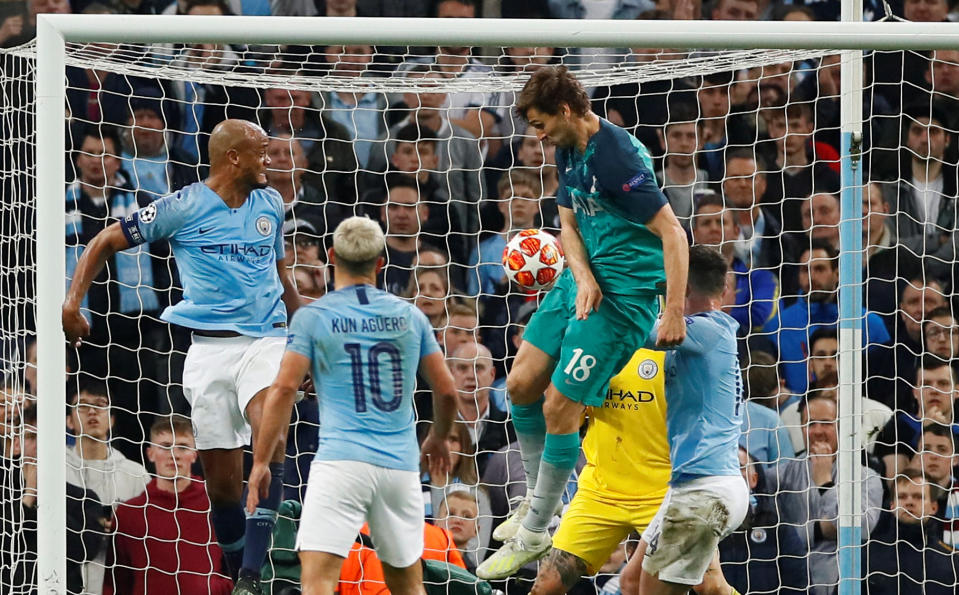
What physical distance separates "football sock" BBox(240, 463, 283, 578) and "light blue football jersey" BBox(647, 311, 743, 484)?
1.68 m

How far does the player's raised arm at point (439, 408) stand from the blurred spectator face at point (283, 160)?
2.51m

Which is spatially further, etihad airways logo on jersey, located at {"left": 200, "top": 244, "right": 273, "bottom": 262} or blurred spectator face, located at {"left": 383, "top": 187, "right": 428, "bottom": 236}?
blurred spectator face, located at {"left": 383, "top": 187, "right": 428, "bottom": 236}

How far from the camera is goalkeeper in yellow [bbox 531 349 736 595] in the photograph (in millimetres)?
5809

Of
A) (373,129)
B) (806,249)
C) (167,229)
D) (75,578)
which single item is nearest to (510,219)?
(373,129)

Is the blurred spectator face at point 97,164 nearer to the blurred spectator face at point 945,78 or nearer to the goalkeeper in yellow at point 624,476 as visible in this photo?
the goalkeeper in yellow at point 624,476

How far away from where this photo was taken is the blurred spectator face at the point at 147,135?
7.05 metres

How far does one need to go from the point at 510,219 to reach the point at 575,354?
7.55 ft

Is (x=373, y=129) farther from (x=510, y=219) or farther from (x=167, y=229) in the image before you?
(x=167, y=229)

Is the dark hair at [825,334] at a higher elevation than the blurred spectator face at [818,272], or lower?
lower

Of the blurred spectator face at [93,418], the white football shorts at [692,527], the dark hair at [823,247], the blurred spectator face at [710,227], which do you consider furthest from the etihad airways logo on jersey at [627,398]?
the blurred spectator face at [93,418]

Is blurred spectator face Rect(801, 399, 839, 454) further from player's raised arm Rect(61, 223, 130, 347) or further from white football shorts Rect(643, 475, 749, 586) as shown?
player's raised arm Rect(61, 223, 130, 347)

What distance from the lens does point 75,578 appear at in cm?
640

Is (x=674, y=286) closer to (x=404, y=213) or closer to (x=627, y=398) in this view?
(x=627, y=398)

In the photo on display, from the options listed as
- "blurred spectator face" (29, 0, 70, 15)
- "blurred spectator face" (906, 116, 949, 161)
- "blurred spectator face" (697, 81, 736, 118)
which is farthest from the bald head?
"blurred spectator face" (906, 116, 949, 161)
